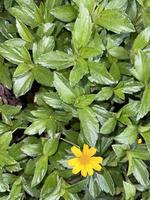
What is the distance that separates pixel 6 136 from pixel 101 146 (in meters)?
0.27

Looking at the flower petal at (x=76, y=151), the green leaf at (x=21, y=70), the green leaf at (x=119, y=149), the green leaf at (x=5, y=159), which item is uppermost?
the green leaf at (x=21, y=70)

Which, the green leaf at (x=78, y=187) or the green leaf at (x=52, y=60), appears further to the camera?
the green leaf at (x=78, y=187)

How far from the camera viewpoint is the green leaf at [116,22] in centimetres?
130

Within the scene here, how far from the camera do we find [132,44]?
1.43m

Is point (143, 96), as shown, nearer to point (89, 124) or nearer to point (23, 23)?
point (89, 124)

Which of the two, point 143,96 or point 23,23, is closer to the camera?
point 143,96

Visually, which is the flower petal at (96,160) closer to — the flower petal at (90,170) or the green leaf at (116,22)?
the flower petal at (90,170)

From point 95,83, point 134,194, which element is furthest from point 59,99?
point 134,194

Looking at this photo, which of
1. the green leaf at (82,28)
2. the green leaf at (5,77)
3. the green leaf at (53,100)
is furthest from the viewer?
the green leaf at (5,77)

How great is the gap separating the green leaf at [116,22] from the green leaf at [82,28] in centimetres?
7

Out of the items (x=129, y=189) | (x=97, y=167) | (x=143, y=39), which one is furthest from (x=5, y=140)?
(x=143, y=39)

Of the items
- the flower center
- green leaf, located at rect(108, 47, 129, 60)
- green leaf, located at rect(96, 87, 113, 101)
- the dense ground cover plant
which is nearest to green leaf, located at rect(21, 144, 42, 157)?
the dense ground cover plant

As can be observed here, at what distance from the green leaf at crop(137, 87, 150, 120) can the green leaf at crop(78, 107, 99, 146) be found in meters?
0.12

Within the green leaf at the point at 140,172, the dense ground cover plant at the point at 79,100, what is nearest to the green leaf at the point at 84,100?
the dense ground cover plant at the point at 79,100
